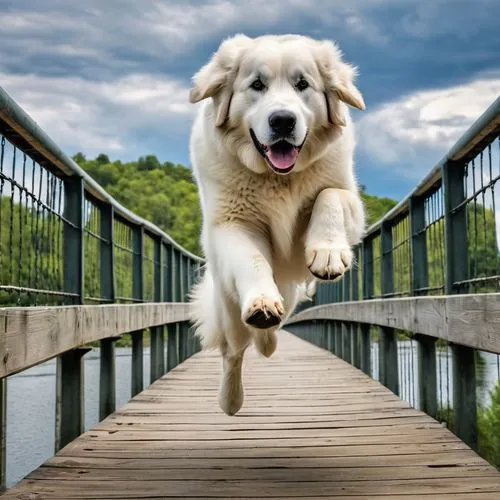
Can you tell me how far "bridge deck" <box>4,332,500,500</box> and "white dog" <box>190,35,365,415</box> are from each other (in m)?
0.59

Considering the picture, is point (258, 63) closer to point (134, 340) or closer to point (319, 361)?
point (134, 340)

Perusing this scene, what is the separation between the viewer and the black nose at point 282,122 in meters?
3.00

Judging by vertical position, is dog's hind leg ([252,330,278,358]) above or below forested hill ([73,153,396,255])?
below

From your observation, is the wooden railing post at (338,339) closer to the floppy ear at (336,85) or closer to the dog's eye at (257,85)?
the floppy ear at (336,85)

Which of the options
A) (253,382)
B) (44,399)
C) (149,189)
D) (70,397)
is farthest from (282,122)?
(149,189)

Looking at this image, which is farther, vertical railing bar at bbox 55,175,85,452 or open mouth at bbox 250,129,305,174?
vertical railing bar at bbox 55,175,85,452

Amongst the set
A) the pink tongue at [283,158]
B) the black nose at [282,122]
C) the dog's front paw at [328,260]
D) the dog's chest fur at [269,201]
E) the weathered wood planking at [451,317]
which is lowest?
the weathered wood planking at [451,317]

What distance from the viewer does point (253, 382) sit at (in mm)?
6473

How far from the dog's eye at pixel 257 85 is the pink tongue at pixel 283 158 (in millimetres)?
264

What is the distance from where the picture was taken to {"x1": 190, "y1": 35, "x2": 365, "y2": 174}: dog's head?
10.1 ft

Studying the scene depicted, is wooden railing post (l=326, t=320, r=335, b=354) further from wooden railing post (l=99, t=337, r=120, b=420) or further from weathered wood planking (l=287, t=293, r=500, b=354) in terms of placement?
wooden railing post (l=99, t=337, r=120, b=420)

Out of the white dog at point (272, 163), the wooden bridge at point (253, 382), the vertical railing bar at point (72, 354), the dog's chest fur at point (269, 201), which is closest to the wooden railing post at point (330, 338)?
the wooden bridge at point (253, 382)

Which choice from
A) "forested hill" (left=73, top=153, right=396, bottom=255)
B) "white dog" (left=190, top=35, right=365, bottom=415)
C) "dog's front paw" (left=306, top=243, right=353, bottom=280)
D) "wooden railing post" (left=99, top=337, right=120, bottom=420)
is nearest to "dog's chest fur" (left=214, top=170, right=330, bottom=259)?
"white dog" (left=190, top=35, right=365, bottom=415)

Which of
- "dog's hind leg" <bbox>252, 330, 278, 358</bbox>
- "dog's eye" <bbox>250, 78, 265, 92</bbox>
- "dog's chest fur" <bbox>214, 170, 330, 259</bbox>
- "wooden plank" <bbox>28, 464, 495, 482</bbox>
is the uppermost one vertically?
"dog's eye" <bbox>250, 78, 265, 92</bbox>
